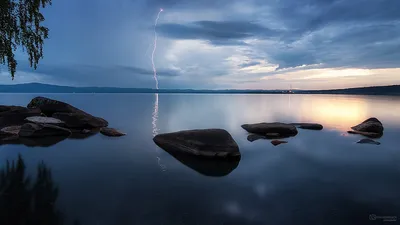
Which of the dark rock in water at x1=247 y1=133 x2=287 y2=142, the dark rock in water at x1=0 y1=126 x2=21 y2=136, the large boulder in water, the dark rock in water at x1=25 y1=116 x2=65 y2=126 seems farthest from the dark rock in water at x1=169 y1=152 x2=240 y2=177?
the large boulder in water

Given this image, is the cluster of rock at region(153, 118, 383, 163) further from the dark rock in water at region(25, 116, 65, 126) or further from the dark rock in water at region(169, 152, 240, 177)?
the dark rock in water at region(25, 116, 65, 126)

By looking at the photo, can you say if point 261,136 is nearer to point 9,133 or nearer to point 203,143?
point 203,143

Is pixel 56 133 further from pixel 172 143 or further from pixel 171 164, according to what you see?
pixel 171 164

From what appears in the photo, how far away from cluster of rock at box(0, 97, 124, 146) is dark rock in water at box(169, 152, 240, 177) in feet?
38.3

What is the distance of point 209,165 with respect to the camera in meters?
13.6

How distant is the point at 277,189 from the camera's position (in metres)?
10.5

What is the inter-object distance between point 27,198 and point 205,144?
30.3 ft

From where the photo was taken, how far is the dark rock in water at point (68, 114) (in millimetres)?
25953

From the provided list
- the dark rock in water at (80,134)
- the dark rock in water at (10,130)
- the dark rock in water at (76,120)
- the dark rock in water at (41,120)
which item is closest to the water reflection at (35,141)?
the dark rock in water at (80,134)

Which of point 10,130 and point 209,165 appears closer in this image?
point 209,165

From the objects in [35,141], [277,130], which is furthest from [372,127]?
[35,141]

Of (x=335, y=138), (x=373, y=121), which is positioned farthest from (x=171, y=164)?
(x=373, y=121)

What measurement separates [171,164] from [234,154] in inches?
157

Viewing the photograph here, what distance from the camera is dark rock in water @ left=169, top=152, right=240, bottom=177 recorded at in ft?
41.2
